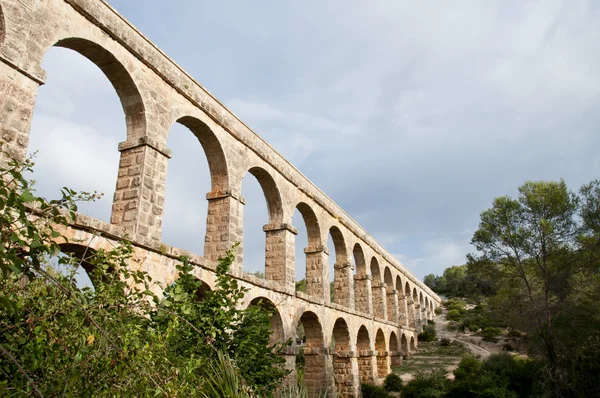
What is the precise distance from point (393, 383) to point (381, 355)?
293cm

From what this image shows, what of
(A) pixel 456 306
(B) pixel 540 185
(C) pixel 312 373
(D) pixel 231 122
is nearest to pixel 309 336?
(C) pixel 312 373

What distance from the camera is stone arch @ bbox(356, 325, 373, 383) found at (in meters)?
18.8

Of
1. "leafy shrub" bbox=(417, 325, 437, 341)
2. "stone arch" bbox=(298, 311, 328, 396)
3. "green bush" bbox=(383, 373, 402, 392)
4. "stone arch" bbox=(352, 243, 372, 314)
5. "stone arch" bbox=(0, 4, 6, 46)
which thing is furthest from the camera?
"leafy shrub" bbox=(417, 325, 437, 341)

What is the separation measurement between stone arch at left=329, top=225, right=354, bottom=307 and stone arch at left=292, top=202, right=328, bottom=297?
5.61 ft

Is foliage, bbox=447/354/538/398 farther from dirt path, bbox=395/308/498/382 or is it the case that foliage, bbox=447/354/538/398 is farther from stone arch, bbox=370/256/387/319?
stone arch, bbox=370/256/387/319

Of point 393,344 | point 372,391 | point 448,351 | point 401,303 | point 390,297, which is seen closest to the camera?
point 372,391

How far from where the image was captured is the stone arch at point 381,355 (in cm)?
2133

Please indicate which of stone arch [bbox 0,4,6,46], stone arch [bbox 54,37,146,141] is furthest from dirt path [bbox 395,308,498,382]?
stone arch [bbox 0,4,6,46]

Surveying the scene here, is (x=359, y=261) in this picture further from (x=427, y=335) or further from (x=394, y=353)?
(x=427, y=335)

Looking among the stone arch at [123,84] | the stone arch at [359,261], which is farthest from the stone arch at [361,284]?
the stone arch at [123,84]

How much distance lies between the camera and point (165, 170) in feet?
28.2

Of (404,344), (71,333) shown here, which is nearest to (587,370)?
(71,333)

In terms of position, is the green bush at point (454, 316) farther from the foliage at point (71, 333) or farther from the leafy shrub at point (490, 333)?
the foliage at point (71, 333)

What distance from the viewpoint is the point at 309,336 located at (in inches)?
554
